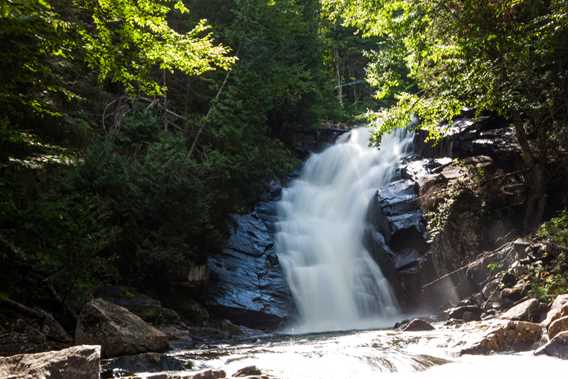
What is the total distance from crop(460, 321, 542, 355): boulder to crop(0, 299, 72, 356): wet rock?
646 centimetres

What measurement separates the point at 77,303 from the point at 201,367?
3004mm

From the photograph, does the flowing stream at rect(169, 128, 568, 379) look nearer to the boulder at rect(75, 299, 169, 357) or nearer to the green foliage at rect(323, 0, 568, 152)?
the boulder at rect(75, 299, 169, 357)

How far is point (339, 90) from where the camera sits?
35.8 m

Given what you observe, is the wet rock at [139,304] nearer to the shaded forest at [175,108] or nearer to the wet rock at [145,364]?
the shaded forest at [175,108]

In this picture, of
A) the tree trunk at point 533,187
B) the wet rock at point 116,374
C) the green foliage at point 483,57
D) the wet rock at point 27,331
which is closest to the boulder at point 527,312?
the green foliage at point 483,57

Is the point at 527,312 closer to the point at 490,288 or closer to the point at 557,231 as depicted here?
the point at 490,288

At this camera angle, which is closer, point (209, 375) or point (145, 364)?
point (209, 375)

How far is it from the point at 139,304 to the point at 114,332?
158 inches

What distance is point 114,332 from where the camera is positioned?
791 cm

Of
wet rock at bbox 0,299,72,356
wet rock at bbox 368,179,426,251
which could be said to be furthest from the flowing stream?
wet rock at bbox 0,299,72,356

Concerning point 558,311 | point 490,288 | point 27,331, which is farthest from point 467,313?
point 27,331

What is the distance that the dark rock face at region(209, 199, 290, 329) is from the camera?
14578 millimetres

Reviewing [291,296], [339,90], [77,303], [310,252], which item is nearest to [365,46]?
[339,90]

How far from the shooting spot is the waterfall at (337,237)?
1580 cm
